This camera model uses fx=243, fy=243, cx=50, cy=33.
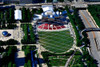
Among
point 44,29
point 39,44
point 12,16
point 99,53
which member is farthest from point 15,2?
point 99,53

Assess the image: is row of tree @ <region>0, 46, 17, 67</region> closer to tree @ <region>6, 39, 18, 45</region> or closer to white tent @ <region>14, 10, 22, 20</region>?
tree @ <region>6, 39, 18, 45</region>

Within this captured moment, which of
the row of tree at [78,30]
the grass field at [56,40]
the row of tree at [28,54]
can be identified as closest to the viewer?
the row of tree at [28,54]

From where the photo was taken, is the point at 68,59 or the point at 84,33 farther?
the point at 84,33

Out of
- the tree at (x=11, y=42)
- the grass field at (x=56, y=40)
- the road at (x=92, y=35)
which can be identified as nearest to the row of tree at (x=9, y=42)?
the tree at (x=11, y=42)

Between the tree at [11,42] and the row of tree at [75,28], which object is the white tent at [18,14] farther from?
the row of tree at [75,28]

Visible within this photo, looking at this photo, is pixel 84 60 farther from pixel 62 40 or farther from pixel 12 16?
pixel 12 16

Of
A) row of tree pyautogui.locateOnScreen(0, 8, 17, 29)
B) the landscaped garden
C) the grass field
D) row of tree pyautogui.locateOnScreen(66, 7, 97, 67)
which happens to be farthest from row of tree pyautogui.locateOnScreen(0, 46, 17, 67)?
the landscaped garden

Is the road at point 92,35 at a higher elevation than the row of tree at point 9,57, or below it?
higher
